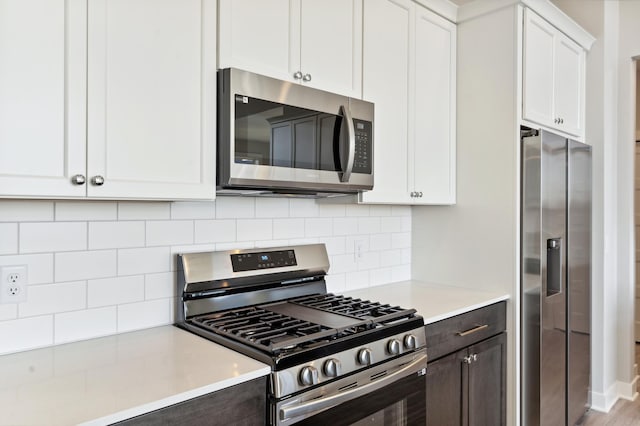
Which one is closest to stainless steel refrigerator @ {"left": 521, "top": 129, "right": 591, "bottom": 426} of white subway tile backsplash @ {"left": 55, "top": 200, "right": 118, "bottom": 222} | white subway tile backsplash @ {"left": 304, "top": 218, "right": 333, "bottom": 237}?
white subway tile backsplash @ {"left": 304, "top": 218, "right": 333, "bottom": 237}

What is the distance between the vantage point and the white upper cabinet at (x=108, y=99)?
1218mm

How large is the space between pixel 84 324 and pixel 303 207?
3.56 feet

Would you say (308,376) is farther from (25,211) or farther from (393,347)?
(25,211)

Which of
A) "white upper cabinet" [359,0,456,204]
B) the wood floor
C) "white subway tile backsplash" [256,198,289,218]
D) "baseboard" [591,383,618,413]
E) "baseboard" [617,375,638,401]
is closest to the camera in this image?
"white subway tile backsplash" [256,198,289,218]

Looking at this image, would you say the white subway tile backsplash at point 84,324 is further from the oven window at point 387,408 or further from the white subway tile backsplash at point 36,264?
the oven window at point 387,408

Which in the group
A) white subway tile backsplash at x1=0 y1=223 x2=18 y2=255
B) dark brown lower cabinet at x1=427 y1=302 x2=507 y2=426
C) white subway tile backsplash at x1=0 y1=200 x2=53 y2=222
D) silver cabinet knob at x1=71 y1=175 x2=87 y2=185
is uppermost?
silver cabinet knob at x1=71 y1=175 x2=87 y2=185

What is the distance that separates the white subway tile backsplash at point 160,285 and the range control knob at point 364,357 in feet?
2.50

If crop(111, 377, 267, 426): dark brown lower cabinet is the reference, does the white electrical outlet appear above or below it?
above

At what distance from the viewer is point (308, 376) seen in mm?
1422

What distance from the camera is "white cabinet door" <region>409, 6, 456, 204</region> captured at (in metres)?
2.47

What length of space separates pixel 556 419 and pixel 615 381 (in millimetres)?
1111

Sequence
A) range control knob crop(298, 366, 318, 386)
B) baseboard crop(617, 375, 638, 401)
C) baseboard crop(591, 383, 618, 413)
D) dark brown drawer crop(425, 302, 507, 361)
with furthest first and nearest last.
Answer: baseboard crop(617, 375, 638, 401) → baseboard crop(591, 383, 618, 413) → dark brown drawer crop(425, 302, 507, 361) → range control knob crop(298, 366, 318, 386)

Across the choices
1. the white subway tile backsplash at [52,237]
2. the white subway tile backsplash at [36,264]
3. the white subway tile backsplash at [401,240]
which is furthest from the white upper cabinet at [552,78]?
the white subway tile backsplash at [36,264]

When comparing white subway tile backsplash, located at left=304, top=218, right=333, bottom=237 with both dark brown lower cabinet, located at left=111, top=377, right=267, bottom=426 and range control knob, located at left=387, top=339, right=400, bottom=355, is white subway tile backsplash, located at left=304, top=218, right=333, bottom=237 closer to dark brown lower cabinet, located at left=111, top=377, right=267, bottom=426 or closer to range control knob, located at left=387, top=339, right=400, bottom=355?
range control knob, located at left=387, top=339, right=400, bottom=355
